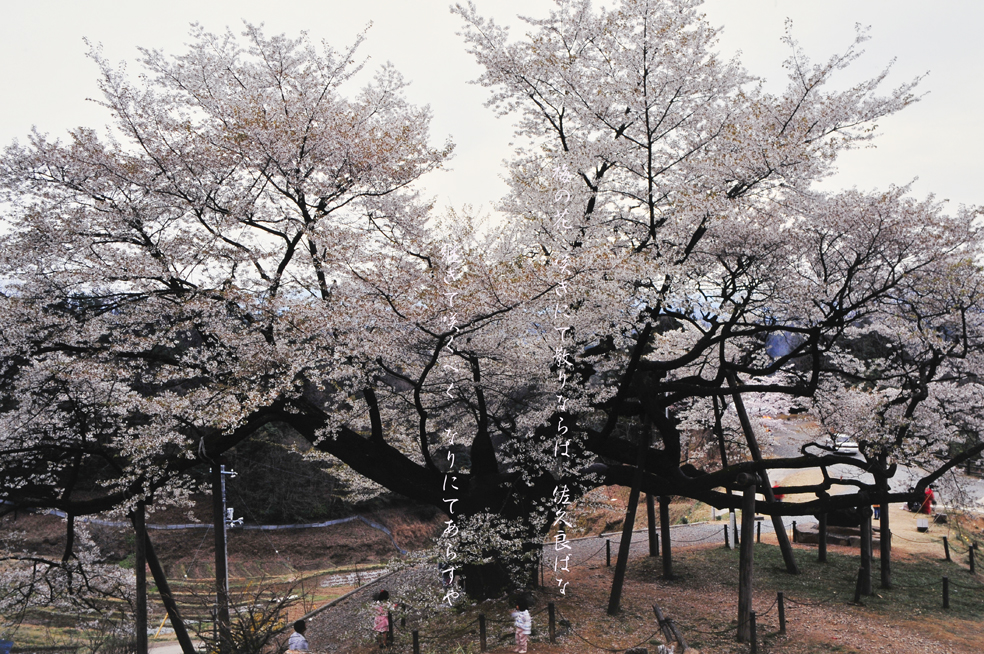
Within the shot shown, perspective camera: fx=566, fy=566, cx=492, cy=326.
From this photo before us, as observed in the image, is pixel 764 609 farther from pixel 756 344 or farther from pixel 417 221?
pixel 417 221

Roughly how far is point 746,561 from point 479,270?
6.04 meters

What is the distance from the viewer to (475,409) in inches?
460

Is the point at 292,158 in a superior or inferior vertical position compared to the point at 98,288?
superior

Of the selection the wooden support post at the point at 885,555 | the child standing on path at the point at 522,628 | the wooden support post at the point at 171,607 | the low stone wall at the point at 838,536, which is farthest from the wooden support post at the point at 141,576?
the low stone wall at the point at 838,536

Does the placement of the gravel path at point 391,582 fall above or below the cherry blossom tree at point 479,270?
below

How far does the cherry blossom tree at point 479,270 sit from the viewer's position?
8.55 m

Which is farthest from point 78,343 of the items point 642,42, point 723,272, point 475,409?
point 723,272

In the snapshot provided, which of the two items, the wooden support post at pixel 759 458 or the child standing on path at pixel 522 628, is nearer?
the child standing on path at pixel 522 628

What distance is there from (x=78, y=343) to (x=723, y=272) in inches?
478

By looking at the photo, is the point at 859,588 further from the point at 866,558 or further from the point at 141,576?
the point at 141,576

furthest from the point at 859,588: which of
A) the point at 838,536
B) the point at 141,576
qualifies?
the point at 141,576

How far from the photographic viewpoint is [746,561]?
28.5 ft

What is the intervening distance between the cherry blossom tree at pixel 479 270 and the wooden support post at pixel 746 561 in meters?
0.53

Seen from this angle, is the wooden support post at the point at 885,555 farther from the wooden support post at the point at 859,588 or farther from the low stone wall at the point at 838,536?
the low stone wall at the point at 838,536
